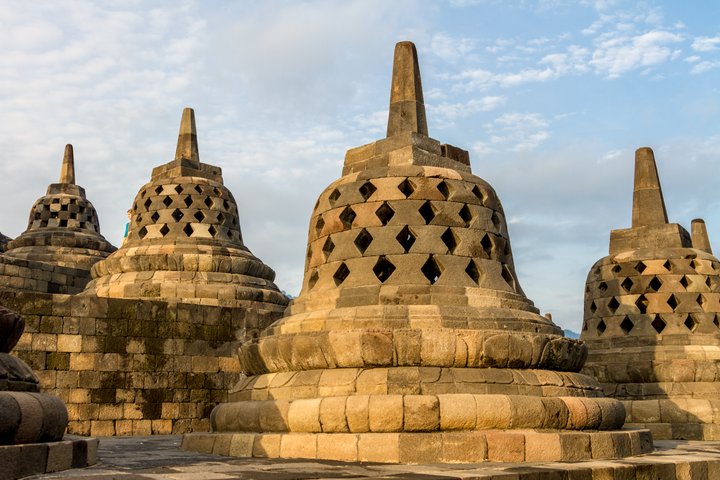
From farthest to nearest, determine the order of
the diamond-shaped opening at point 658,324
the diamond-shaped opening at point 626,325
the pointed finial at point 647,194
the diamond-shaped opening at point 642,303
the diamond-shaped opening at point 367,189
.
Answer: the pointed finial at point 647,194, the diamond-shaped opening at point 626,325, the diamond-shaped opening at point 642,303, the diamond-shaped opening at point 658,324, the diamond-shaped opening at point 367,189

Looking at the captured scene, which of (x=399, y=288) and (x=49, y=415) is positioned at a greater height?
(x=399, y=288)

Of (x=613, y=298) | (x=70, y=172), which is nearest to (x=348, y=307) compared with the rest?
(x=613, y=298)

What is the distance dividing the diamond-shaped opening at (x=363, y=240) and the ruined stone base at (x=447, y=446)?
104 inches

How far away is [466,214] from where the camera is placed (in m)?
10.3

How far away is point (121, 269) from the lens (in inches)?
722

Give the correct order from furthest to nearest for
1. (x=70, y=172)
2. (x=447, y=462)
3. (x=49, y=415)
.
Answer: (x=70, y=172), (x=447, y=462), (x=49, y=415)

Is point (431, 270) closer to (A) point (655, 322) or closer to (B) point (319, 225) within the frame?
(B) point (319, 225)

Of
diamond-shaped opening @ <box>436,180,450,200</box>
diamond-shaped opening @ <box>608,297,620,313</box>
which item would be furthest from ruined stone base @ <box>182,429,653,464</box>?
diamond-shaped opening @ <box>608,297,620,313</box>

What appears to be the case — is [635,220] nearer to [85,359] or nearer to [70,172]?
[85,359]

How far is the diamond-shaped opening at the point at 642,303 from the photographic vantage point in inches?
626

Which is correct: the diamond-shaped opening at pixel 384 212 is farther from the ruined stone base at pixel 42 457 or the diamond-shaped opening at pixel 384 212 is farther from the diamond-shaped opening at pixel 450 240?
the ruined stone base at pixel 42 457

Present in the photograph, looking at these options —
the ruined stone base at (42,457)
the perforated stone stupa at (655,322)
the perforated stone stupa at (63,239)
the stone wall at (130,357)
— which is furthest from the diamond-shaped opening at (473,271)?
the perforated stone stupa at (63,239)

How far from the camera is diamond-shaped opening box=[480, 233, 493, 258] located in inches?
406

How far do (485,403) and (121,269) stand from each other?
12.1m
